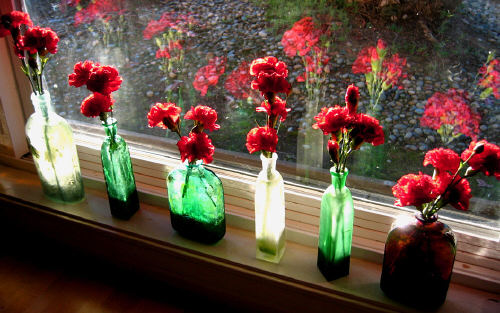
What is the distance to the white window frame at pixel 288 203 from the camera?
1022 millimetres

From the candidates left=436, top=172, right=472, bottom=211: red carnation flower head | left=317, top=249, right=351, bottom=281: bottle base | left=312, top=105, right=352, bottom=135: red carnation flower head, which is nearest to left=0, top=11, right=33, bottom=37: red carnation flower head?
left=312, top=105, right=352, bottom=135: red carnation flower head

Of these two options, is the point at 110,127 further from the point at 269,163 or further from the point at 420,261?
the point at 420,261

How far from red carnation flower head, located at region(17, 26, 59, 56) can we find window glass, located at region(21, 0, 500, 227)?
0.54ft

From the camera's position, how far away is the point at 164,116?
3.36 ft

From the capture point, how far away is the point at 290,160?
116 cm

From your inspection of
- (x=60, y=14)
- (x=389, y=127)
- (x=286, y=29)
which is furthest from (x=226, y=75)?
(x=60, y=14)

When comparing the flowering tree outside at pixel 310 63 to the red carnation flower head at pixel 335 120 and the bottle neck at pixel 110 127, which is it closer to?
the red carnation flower head at pixel 335 120

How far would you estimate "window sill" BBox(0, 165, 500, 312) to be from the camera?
1023 millimetres

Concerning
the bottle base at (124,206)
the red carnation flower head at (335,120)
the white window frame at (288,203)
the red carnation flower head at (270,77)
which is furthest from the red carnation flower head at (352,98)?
the bottle base at (124,206)

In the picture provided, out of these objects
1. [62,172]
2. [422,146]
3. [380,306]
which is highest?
[422,146]

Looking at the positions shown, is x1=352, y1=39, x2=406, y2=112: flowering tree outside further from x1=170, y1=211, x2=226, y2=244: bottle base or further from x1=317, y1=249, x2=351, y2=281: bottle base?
x1=170, y1=211, x2=226, y2=244: bottle base

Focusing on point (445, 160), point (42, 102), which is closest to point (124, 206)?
point (42, 102)

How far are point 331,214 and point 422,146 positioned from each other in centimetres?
26

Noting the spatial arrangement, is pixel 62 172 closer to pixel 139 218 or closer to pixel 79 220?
pixel 79 220
